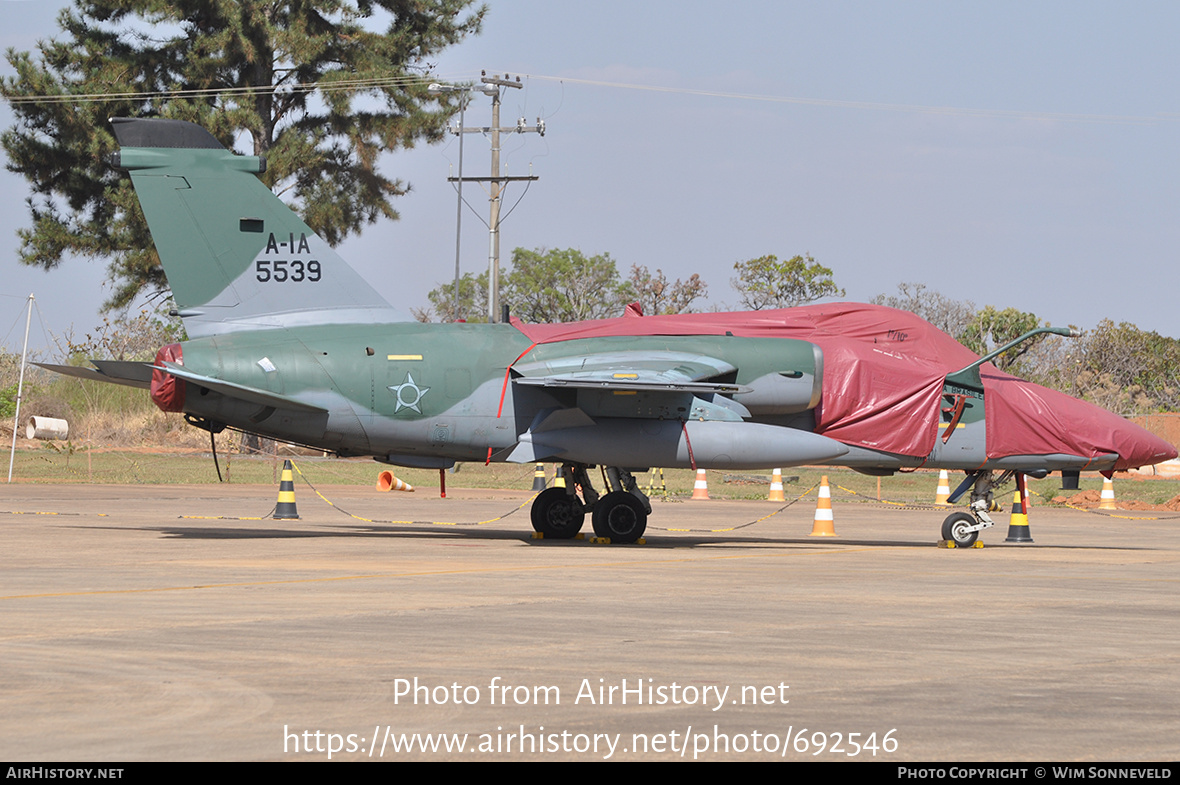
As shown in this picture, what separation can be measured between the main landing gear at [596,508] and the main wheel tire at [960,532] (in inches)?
164

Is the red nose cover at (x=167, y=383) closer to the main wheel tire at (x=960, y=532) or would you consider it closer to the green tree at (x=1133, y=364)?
the main wheel tire at (x=960, y=532)

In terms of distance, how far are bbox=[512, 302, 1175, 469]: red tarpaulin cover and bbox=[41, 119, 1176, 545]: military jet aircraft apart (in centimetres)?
3

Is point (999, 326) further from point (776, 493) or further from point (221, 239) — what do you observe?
point (221, 239)

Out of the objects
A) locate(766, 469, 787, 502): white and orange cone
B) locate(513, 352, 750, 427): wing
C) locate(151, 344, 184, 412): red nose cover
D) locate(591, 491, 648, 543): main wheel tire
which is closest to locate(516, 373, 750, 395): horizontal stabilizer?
locate(513, 352, 750, 427): wing

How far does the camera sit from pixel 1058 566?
15250mm

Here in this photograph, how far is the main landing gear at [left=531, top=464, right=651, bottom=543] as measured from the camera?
17.9m

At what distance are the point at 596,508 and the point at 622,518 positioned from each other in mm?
445

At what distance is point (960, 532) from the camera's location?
18.1 metres

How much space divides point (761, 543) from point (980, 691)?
1196cm

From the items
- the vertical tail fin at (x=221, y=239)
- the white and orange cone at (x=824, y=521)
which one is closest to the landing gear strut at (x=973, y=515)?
the white and orange cone at (x=824, y=521)

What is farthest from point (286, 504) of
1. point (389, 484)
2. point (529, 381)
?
point (389, 484)

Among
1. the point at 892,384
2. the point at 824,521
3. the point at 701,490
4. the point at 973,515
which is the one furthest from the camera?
the point at 701,490
